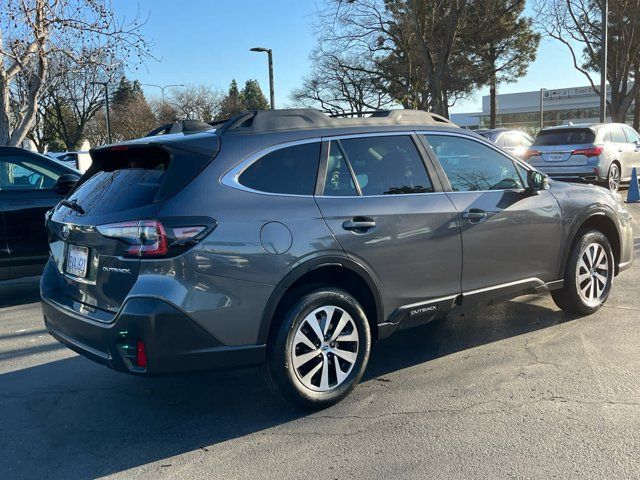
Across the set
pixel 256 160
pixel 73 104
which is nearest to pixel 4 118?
pixel 256 160

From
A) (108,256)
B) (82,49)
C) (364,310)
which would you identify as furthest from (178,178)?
(82,49)

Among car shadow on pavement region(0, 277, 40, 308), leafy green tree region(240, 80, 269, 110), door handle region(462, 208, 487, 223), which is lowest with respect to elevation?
car shadow on pavement region(0, 277, 40, 308)

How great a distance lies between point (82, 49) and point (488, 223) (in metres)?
11.7

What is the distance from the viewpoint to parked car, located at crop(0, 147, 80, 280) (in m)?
6.36

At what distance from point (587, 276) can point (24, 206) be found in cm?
579

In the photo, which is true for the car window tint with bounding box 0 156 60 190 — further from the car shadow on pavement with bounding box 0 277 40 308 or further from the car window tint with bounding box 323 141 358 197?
the car window tint with bounding box 323 141 358 197

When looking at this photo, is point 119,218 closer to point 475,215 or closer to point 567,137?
point 475,215

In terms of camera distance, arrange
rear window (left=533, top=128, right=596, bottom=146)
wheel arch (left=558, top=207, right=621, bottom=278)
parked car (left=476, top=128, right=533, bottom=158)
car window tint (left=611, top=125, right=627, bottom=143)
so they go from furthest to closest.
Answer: parked car (left=476, top=128, right=533, bottom=158), car window tint (left=611, top=125, right=627, bottom=143), rear window (left=533, top=128, right=596, bottom=146), wheel arch (left=558, top=207, right=621, bottom=278)

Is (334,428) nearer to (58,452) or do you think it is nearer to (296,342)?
(296,342)

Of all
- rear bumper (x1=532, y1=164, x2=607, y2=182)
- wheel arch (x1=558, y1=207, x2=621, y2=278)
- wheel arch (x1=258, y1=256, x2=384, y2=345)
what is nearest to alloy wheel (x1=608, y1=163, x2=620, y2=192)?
rear bumper (x1=532, y1=164, x2=607, y2=182)

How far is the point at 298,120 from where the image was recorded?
3.86 m

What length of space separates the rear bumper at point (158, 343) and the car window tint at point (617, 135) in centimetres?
1337

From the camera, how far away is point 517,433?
3.32 m

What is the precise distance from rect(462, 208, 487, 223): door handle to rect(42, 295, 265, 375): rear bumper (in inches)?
72.6
